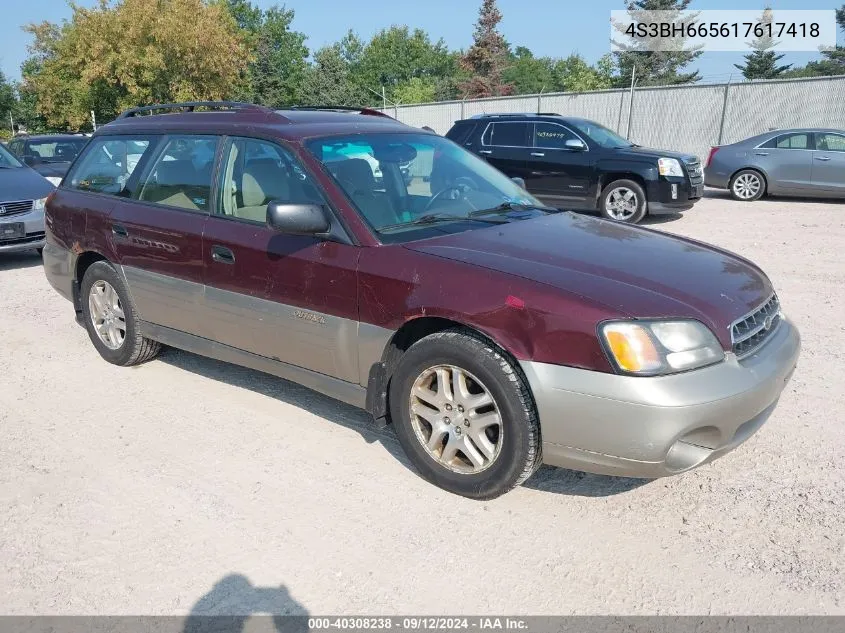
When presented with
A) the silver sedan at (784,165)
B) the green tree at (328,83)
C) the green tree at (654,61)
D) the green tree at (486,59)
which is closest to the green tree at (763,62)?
the green tree at (654,61)

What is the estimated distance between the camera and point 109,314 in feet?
17.0

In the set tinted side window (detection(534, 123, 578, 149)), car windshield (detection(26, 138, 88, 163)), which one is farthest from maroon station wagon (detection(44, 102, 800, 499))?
car windshield (detection(26, 138, 88, 163))

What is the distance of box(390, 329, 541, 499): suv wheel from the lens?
308 cm

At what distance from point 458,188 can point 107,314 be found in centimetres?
277

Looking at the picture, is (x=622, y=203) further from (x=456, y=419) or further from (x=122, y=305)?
(x=456, y=419)

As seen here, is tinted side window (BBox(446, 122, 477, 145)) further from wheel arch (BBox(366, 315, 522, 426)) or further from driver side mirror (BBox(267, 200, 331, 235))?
wheel arch (BBox(366, 315, 522, 426))

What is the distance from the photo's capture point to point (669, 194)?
11.1 metres

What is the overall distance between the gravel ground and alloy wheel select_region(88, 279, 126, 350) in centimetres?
58

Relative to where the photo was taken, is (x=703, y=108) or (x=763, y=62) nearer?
(x=703, y=108)

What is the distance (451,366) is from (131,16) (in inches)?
1402

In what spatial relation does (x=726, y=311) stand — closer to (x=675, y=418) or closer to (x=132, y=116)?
(x=675, y=418)

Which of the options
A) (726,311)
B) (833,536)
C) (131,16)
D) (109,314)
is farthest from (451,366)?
(131,16)

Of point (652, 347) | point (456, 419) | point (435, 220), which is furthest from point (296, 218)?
point (652, 347)

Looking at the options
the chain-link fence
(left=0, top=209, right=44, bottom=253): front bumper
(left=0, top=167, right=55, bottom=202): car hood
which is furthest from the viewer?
the chain-link fence
